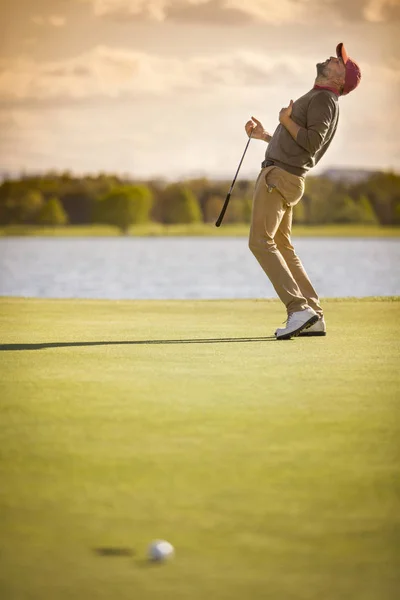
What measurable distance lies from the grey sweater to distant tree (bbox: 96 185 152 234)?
143 metres

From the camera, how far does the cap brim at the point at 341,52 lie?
9.69 m

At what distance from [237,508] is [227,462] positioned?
721 mm

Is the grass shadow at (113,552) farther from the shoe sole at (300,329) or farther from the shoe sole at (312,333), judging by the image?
the shoe sole at (312,333)

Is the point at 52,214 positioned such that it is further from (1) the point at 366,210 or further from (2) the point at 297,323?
(2) the point at 297,323

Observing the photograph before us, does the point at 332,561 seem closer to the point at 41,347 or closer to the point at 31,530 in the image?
the point at 31,530

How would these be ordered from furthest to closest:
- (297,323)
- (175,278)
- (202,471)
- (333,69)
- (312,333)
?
(175,278) < (312,333) < (333,69) < (297,323) < (202,471)

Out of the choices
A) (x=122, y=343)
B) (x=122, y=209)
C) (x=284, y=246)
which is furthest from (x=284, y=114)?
(x=122, y=209)

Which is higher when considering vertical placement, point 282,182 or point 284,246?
point 282,182


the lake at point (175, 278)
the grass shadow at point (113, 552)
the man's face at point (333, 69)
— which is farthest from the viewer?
the lake at point (175, 278)

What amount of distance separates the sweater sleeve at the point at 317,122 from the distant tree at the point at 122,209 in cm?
14325

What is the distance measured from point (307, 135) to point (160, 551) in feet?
21.8

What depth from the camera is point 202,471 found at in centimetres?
448

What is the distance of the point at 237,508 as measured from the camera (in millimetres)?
3914

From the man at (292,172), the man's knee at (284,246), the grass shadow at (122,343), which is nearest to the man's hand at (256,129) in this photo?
the man at (292,172)
